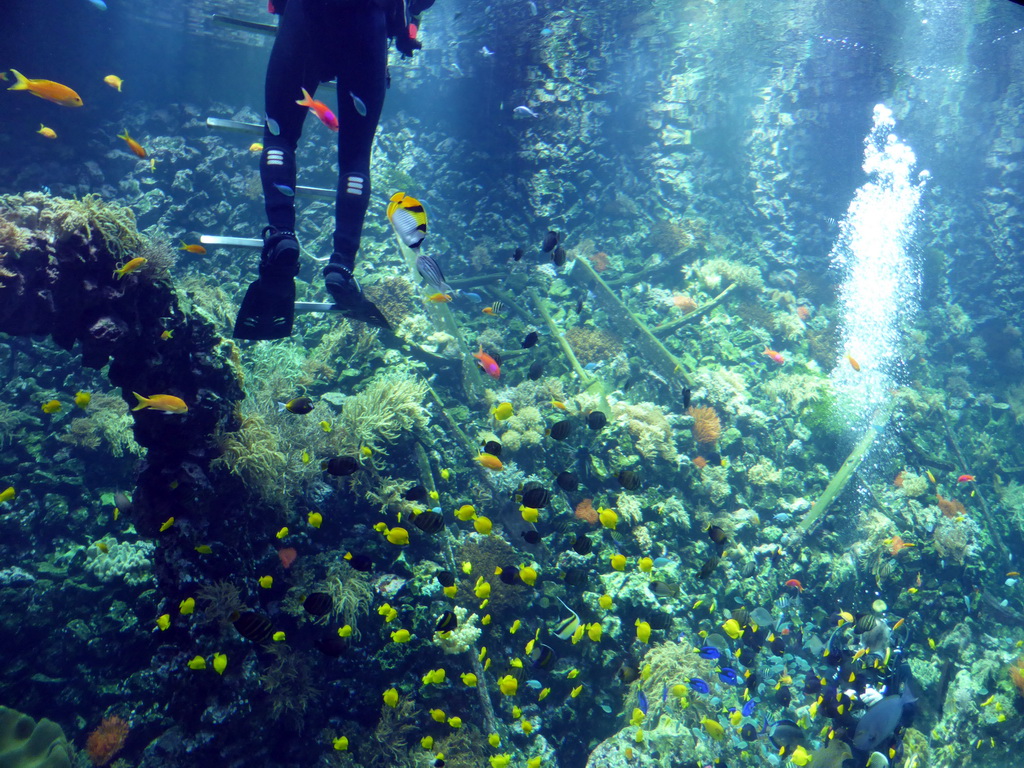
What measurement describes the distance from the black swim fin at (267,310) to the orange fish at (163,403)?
3.26 feet

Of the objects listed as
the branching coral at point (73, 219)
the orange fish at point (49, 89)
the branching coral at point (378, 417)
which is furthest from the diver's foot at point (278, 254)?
the orange fish at point (49, 89)

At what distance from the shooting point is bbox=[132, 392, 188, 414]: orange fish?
377 cm

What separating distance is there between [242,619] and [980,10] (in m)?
26.4

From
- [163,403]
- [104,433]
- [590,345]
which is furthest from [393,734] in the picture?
[590,345]

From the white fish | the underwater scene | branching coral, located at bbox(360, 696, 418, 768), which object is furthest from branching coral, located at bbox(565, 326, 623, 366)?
the white fish

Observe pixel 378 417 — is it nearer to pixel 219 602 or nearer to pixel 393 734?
pixel 219 602

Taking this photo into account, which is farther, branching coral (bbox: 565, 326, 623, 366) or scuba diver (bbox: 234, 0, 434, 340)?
branching coral (bbox: 565, 326, 623, 366)

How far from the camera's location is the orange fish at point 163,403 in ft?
12.4

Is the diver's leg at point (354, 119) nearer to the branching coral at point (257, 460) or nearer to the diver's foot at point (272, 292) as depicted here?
the diver's foot at point (272, 292)

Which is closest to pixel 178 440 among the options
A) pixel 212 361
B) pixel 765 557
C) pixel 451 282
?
pixel 212 361

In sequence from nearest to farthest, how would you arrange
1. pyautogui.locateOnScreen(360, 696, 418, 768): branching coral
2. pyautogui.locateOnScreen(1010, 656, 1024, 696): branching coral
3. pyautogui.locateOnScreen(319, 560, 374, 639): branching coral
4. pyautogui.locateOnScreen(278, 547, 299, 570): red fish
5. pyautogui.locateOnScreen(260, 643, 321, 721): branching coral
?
pyautogui.locateOnScreen(260, 643, 321, 721): branching coral, pyautogui.locateOnScreen(360, 696, 418, 768): branching coral, pyautogui.locateOnScreen(319, 560, 374, 639): branching coral, pyautogui.locateOnScreen(278, 547, 299, 570): red fish, pyautogui.locateOnScreen(1010, 656, 1024, 696): branching coral

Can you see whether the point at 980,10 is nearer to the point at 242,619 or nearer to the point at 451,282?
the point at 451,282

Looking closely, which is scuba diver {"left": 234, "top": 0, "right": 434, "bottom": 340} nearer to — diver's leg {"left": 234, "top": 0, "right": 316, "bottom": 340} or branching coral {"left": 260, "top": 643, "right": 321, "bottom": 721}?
diver's leg {"left": 234, "top": 0, "right": 316, "bottom": 340}

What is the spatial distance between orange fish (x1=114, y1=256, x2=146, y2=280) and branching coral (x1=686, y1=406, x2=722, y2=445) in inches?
331
